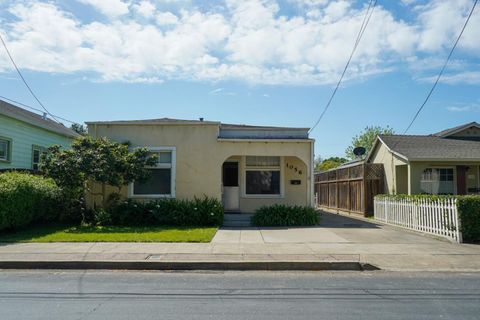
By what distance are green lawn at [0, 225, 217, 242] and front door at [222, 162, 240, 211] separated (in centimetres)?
374

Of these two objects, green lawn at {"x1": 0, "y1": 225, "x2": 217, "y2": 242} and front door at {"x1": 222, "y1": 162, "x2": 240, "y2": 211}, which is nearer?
green lawn at {"x1": 0, "y1": 225, "x2": 217, "y2": 242}

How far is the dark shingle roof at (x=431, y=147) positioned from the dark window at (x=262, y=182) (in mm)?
6236

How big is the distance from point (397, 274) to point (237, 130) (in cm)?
958

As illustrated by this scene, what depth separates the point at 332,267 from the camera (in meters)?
8.66

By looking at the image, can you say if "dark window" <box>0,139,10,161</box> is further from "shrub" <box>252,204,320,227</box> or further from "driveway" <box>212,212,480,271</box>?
"shrub" <box>252,204,320,227</box>

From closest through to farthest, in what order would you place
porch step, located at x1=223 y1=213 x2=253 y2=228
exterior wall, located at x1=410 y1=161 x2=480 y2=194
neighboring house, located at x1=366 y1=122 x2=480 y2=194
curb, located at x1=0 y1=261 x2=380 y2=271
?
curb, located at x1=0 y1=261 x2=380 y2=271 < porch step, located at x1=223 y1=213 x2=253 y2=228 < exterior wall, located at x1=410 y1=161 x2=480 y2=194 < neighboring house, located at x1=366 y1=122 x2=480 y2=194

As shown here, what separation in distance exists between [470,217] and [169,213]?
9418 millimetres

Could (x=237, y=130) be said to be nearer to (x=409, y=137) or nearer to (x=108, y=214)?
(x=108, y=214)

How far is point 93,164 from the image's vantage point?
46.0ft

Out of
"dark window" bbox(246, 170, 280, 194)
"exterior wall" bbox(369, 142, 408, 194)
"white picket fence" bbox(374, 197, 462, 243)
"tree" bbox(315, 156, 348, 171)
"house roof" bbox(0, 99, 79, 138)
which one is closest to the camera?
"white picket fence" bbox(374, 197, 462, 243)

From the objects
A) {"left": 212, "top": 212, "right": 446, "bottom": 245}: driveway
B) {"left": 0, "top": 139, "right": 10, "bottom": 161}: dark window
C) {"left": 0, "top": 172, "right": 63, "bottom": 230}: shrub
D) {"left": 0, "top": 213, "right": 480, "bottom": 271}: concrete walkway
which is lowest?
{"left": 0, "top": 213, "right": 480, "bottom": 271}: concrete walkway

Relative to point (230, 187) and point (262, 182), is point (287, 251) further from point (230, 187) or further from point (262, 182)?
point (230, 187)

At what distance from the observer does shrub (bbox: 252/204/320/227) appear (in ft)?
49.4

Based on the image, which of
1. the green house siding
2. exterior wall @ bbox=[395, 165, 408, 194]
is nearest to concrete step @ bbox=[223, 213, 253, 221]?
exterior wall @ bbox=[395, 165, 408, 194]
